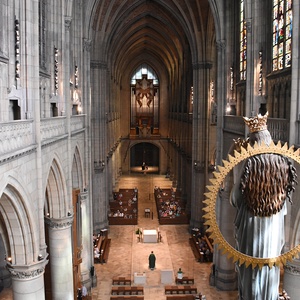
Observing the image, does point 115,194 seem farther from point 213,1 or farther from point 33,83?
point 33,83

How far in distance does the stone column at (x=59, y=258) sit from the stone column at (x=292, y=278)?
8.19m

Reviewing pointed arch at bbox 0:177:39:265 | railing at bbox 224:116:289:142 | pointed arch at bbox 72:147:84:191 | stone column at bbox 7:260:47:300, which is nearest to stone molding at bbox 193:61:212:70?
railing at bbox 224:116:289:142

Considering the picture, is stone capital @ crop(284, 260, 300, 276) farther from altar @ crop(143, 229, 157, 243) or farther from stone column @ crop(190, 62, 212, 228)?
stone column @ crop(190, 62, 212, 228)

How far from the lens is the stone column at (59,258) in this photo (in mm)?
17125

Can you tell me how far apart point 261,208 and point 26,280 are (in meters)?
8.65

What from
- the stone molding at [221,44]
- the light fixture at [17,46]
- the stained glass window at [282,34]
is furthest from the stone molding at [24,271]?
the stone molding at [221,44]

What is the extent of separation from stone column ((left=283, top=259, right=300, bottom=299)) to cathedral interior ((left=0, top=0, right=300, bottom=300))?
38 mm

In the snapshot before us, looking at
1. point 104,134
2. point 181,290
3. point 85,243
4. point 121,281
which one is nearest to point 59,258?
point 85,243

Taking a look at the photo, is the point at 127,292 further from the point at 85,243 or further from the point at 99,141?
the point at 99,141

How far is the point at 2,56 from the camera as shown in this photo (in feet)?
37.2

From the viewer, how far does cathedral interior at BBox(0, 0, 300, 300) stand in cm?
1184

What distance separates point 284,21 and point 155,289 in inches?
564

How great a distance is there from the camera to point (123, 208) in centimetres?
3847

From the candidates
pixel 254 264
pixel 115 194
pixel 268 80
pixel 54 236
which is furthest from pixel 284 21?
pixel 115 194
